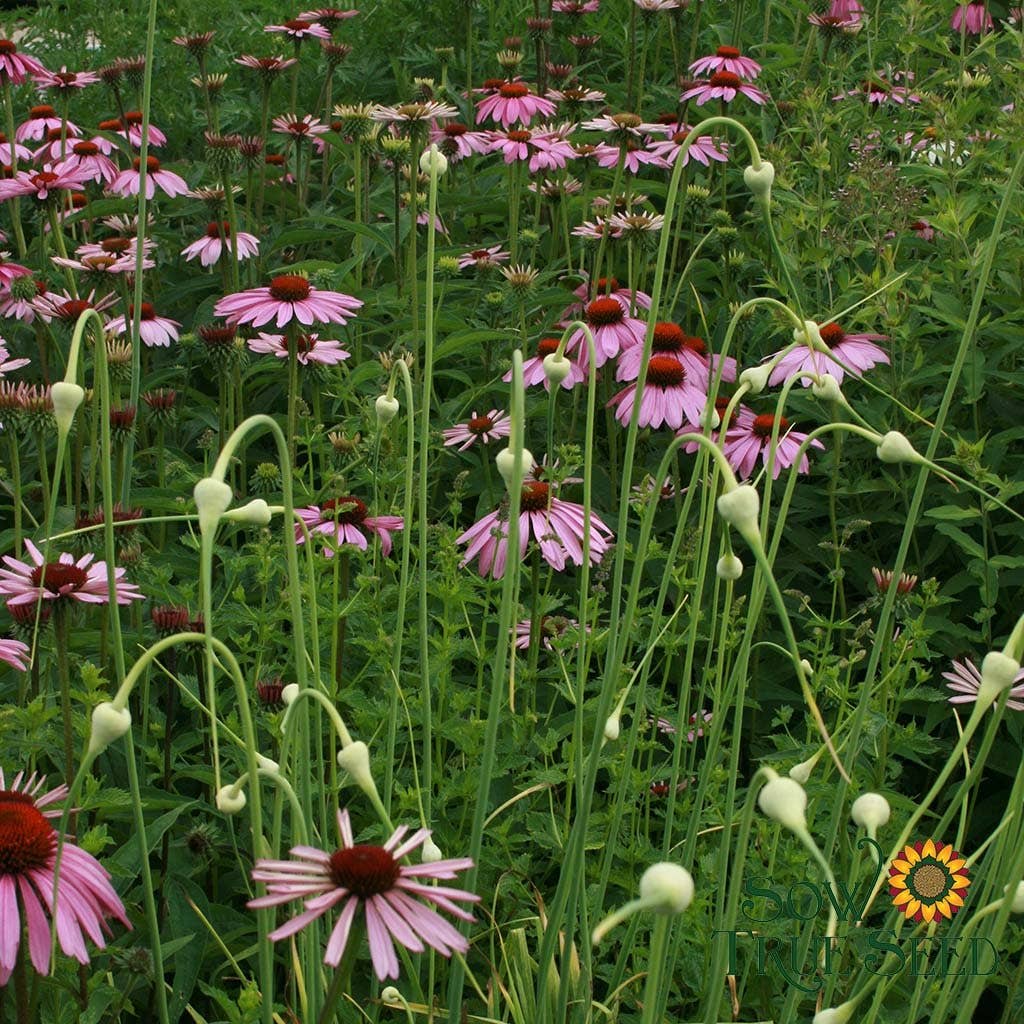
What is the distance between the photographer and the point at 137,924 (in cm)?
125

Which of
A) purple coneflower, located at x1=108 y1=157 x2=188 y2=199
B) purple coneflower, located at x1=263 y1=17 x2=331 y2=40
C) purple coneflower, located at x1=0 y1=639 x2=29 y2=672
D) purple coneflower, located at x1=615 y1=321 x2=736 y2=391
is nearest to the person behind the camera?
purple coneflower, located at x1=0 y1=639 x2=29 y2=672

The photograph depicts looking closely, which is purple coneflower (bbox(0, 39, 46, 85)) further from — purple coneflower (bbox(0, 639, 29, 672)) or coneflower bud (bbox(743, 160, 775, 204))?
coneflower bud (bbox(743, 160, 775, 204))

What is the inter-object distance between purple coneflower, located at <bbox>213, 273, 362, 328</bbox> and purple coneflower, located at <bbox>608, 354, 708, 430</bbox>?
44cm

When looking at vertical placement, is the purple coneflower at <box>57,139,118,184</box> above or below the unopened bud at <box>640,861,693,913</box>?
below

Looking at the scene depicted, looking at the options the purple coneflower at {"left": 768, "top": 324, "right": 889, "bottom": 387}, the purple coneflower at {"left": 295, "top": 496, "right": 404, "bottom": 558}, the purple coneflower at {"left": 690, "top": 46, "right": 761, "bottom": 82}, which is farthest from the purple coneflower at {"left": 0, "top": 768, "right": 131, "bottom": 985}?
the purple coneflower at {"left": 690, "top": 46, "right": 761, "bottom": 82}

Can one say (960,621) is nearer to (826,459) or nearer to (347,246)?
(826,459)

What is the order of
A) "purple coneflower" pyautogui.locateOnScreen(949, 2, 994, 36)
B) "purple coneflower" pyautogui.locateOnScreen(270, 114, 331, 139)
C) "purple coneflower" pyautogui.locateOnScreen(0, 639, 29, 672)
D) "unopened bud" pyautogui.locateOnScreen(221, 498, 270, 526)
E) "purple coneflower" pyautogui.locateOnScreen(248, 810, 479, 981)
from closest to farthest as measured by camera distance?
"purple coneflower" pyautogui.locateOnScreen(248, 810, 479, 981) < "unopened bud" pyautogui.locateOnScreen(221, 498, 270, 526) < "purple coneflower" pyautogui.locateOnScreen(0, 639, 29, 672) < "purple coneflower" pyautogui.locateOnScreen(270, 114, 331, 139) < "purple coneflower" pyautogui.locateOnScreen(949, 2, 994, 36)

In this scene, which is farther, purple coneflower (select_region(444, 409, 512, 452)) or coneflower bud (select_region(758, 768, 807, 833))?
purple coneflower (select_region(444, 409, 512, 452))

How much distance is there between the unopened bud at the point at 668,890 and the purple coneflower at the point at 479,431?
54.2 inches

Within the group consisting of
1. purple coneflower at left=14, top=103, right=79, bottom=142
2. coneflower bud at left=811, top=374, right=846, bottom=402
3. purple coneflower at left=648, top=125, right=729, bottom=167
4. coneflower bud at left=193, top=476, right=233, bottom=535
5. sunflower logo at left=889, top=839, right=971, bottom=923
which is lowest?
sunflower logo at left=889, top=839, right=971, bottom=923

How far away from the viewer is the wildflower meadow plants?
860 mm

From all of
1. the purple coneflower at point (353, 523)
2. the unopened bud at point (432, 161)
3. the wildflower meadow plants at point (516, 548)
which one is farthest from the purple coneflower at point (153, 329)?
the unopened bud at point (432, 161)

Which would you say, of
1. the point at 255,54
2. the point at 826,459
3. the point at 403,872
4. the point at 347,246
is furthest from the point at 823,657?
the point at 255,54

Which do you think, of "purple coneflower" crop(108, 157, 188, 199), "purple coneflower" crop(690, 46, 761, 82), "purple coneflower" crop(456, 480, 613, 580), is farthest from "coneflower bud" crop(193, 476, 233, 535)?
"purple coneflower" crop(690, 46, 761, 82)
